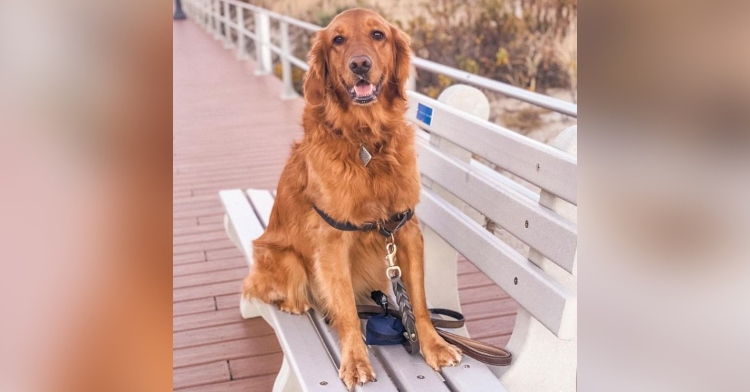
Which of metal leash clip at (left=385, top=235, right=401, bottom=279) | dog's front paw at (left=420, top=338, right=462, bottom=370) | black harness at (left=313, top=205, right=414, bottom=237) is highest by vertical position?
black harness at (left=313, top=205, right=414, bottom=237)

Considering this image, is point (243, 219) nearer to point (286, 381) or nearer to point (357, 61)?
point (286, 381)

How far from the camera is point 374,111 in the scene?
2115mm

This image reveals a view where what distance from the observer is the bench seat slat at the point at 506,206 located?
5.79 feet

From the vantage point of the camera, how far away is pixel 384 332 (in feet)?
7.06

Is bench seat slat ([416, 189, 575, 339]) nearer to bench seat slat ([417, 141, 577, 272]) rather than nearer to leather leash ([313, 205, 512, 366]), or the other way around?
bench seat slat ([417, 141, 577, 272])

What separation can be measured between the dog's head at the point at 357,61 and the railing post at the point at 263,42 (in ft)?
27.7

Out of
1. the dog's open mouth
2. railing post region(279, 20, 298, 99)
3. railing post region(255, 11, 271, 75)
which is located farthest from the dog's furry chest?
railing post region(255, 11, 271, 75)

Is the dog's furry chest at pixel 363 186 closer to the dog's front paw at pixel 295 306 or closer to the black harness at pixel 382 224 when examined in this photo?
the black harness at pixel 382 224

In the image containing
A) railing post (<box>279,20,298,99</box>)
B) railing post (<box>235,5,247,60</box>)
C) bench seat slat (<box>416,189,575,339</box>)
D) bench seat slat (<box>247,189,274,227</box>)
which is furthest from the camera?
railing post (<box>235,5,247,60</box>)

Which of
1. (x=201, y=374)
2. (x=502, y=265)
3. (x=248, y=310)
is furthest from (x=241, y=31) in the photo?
(x=502, y=265)

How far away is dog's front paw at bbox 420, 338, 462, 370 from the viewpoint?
1991mm

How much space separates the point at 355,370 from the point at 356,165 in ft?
1.78
